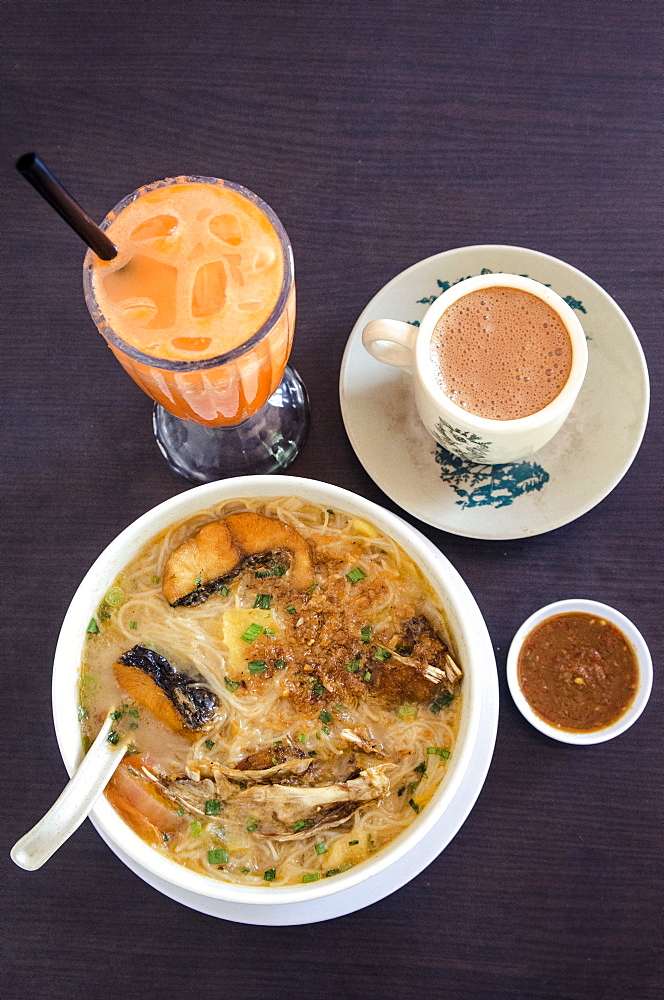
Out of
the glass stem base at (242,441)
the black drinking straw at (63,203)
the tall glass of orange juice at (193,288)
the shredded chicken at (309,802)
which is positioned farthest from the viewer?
the glass stem base at (242,441)

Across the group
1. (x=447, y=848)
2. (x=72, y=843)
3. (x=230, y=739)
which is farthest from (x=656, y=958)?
(x=72, y=843)

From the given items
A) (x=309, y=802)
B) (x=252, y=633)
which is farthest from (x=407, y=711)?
(x=252, y=633)

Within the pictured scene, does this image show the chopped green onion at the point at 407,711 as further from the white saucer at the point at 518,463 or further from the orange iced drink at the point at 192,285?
the orange iced drink at the point at 192,285

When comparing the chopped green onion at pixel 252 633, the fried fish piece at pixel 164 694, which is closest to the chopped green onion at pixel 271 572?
the chopped green onion at pixel 252 633

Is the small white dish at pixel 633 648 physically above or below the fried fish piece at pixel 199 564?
below

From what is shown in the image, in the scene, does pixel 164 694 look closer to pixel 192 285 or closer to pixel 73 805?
pixel 73 805

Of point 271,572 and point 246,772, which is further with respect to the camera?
point 271,572
